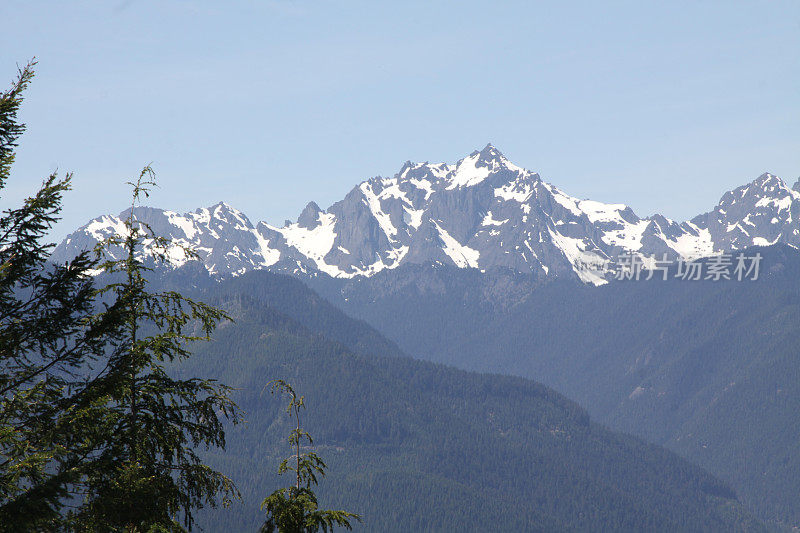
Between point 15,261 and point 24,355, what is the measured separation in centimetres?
272

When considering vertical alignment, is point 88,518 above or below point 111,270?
below

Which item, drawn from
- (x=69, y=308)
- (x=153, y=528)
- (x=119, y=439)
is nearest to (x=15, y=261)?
(x=69, y=308)

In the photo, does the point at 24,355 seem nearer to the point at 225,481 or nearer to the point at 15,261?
the point at 15,261

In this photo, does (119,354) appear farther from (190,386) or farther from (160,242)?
(160,242)

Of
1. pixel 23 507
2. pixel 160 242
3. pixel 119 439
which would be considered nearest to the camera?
pixel 23 507

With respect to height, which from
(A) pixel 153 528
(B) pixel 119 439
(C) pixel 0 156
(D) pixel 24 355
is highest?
(C) pixel 0 156

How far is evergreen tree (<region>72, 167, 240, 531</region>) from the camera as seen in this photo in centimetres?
2611

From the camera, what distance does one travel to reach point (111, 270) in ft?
104

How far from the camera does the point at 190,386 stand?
28078mm

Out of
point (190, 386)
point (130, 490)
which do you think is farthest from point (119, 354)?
point (130, 490)

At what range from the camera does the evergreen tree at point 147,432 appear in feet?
85.7

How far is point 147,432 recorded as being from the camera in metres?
28.2

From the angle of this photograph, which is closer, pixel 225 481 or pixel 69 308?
pixel 69 308

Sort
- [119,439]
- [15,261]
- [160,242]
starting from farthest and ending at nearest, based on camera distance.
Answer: [160,242] → [119,439] → [15,261]
